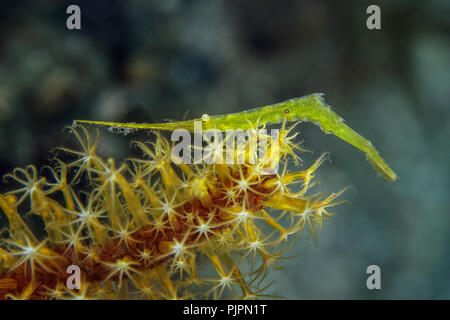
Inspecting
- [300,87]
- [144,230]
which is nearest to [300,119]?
[300,87]

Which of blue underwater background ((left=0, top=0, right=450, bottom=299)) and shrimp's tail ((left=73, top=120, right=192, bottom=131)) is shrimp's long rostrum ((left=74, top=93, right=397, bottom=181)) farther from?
blue underwater background ((left=0, top=0, right=450, bottom=299))

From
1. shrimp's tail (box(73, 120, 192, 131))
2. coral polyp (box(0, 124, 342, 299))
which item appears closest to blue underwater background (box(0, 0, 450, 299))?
shrimp's tail (box(73, 120, 192, 131))

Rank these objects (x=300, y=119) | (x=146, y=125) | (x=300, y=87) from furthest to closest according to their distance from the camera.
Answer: (x=300, y=87) < (x=300, y=119) < (x=146, y=125)

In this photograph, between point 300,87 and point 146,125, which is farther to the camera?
point 300,87

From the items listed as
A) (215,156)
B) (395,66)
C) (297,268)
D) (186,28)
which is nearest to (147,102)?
(186,28)

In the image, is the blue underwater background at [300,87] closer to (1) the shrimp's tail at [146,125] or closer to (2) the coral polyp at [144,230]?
(1) the shrimp's tail at [146,125]

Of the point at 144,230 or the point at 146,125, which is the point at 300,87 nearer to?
the point at 146,125

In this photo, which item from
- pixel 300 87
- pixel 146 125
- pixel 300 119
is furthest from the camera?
pixel 300 87

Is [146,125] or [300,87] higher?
[300,87]

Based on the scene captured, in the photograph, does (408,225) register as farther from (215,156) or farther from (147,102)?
(147,102)
